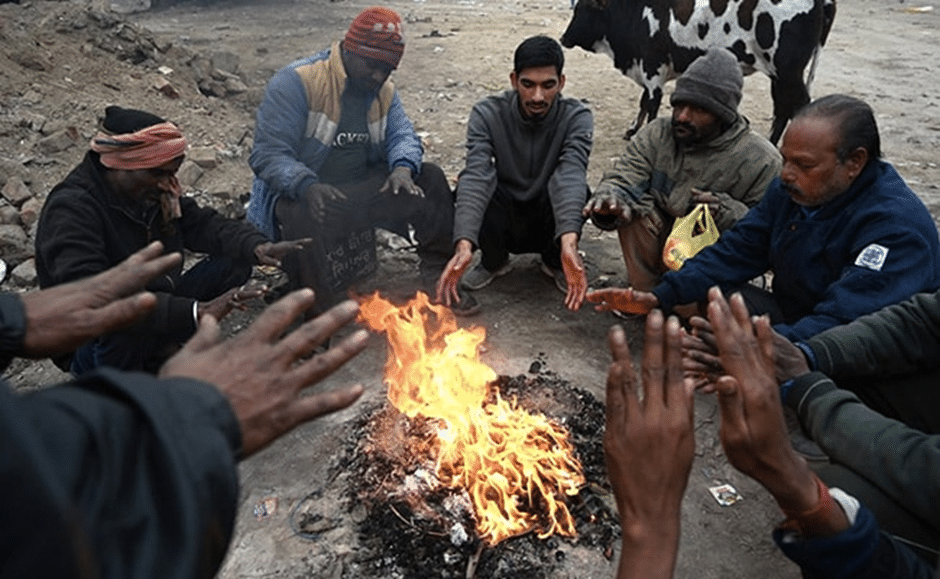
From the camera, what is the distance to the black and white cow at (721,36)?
7.66 metres

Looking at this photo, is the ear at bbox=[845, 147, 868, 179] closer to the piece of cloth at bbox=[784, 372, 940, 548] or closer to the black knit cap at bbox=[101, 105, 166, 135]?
the piece of cloth at bbox=[784, 372, 940, 548]

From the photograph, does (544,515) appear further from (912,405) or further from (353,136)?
(353,136)

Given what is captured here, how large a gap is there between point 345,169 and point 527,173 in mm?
1543

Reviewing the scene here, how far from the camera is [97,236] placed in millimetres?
3639

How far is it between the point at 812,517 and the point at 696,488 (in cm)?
180

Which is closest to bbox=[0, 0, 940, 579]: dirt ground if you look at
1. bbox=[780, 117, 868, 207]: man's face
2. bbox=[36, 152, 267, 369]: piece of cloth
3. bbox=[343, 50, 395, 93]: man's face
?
bbox=[36, 152, 267, 369]: piece of cloth

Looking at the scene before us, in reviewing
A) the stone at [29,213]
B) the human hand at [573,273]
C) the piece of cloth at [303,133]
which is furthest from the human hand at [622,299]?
the stone at [29,213]

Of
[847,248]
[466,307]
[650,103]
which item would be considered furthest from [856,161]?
[650,103]

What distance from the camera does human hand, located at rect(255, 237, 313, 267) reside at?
4.29m

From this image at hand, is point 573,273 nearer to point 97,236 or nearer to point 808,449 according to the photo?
point 808,449

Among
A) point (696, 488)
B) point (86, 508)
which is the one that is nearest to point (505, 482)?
point (696, 488)

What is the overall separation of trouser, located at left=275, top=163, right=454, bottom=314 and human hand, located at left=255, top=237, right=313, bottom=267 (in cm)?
31

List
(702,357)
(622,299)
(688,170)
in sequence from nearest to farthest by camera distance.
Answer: (702,357) → (622,299) → (688,170)

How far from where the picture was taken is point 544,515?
3.22 meters
